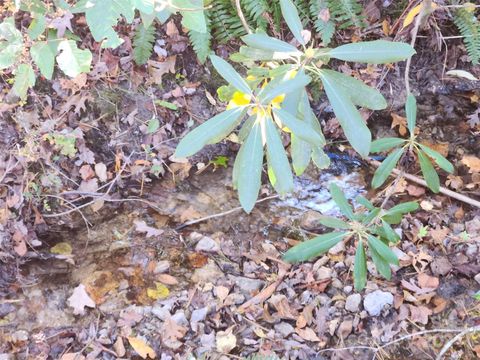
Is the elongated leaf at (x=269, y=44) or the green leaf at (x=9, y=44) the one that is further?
the green leaf at (x=9, y=44)

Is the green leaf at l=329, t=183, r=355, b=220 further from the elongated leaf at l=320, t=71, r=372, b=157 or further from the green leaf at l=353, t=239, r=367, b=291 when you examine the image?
the elongated leaf at l=320, t=71, r=372, b=157

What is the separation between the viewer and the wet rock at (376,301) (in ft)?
9.07

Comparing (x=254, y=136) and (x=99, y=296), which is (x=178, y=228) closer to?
(x=99, y=296)

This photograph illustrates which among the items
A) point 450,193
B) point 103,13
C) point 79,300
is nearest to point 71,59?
point 103,13

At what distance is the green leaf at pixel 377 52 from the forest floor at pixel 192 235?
1620 millimetres

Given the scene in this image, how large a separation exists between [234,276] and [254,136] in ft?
5.18

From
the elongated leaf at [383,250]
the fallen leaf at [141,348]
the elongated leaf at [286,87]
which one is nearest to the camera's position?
the elongated leaf at [286,87]

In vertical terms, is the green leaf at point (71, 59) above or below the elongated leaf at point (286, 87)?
above

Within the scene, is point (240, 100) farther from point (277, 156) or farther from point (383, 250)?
point (383, 250)

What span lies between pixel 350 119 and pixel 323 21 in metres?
1.92

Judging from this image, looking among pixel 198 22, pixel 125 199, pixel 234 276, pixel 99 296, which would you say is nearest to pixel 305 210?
pixel 234 276

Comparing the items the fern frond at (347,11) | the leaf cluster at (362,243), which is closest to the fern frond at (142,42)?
the fern frond at (347,11)

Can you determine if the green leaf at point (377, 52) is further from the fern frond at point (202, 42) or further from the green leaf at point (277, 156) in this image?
the fern frond at point (202, 42)

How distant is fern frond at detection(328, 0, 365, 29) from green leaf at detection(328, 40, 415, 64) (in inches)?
70.1
